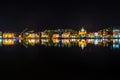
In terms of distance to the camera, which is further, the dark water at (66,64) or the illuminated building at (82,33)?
the illuminated building at (82,33)

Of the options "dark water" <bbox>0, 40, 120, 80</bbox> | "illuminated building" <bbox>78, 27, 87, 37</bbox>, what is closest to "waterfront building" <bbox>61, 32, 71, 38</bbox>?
"illuminated building" <bbox>78, 27, 87, 37</bbox>

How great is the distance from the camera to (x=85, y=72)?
13219mm

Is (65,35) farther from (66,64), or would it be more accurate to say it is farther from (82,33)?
(66,64)

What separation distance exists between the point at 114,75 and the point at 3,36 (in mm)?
89140

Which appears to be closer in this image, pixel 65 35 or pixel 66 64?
pixel 66 64

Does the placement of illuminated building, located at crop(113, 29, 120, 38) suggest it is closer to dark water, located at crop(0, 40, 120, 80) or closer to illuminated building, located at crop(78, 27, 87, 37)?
illuminated building, located at crop(78, 27, 87, 37)

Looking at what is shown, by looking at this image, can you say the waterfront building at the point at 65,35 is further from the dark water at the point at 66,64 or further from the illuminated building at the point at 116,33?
the dark water at the point at 66,64

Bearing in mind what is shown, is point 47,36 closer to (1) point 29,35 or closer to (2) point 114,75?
(1) point 29,35

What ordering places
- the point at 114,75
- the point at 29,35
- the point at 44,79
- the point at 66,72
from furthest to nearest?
the point at 29,35 < the point at 66,72 < the point at 114,75 < the point at 44,79

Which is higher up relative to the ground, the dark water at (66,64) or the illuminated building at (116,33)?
the illuminated building at (116,33)

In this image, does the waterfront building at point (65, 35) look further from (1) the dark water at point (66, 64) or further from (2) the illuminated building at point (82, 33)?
(1) the dark water at point (66, 64)

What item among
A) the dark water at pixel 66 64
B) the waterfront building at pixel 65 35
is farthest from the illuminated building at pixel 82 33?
the dark water at pixel 66 64

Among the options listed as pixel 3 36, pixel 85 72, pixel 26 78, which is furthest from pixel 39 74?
pixel 3 36

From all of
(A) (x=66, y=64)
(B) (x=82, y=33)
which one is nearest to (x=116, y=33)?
(B) (x=82, y=33)
